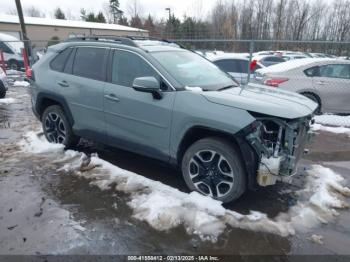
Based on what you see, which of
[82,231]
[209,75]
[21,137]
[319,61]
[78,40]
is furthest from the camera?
[319,61]

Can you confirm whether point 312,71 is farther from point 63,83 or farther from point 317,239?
point 63,83

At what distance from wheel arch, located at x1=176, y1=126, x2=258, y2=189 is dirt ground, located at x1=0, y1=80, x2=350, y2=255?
0.50 m

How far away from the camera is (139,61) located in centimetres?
430

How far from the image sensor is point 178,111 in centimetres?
384

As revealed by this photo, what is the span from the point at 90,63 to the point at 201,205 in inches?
107

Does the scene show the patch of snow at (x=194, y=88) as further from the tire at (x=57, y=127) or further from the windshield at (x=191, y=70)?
the tire at (x=57, y=127)

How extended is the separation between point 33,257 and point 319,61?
7793 millimetres

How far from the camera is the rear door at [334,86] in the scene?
26.0ft

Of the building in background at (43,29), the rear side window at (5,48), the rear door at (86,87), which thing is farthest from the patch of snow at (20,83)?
the building in background at (43,29)

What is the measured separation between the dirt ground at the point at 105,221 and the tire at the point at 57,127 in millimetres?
534

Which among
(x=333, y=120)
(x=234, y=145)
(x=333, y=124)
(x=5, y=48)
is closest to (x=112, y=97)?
(x=234, y=145)

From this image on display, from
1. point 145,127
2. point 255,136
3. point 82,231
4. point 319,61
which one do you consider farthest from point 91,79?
point 319,61

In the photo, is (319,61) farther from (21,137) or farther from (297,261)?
(21,137)

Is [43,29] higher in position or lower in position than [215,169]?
higher
